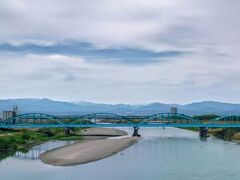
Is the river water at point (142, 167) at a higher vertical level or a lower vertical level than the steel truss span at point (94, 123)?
lower

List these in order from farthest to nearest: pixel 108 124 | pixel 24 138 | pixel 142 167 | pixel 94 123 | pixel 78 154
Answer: pixel 94 123
pixel 108 124
pixel 24 138
pixel 78 154
pixel 142 167

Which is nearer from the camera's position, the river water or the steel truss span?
the river water

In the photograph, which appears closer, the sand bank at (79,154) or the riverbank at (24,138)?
the sand bank at (79,154)

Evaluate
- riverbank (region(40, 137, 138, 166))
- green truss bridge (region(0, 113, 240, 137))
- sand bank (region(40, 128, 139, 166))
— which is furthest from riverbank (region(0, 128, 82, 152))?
riverbank (region(40, 137, 138, 166))

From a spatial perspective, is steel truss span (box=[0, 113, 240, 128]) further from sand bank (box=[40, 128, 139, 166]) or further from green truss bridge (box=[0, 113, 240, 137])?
sand bank (box=[40, 128, 139, 166])

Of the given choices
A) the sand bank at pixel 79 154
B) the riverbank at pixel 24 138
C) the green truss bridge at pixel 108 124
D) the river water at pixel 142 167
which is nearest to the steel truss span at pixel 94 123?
the green truss bridge at pixel 108 124

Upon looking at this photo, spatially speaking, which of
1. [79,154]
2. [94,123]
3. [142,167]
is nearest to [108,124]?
[94,123]

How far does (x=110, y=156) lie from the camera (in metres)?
50.4

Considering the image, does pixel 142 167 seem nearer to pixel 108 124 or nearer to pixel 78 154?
pixel 78 154

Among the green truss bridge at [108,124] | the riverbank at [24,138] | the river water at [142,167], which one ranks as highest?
the green truss bridge at [108,124]

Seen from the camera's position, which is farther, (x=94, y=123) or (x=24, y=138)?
(x=94, y=123)

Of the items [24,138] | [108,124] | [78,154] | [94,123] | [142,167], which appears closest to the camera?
[142,167]

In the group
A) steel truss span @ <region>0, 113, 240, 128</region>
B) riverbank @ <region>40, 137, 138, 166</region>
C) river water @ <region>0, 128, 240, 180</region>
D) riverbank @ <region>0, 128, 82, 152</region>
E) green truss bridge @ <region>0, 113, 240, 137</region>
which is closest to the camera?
river water @ <region>0, 128, 240, 180</region>

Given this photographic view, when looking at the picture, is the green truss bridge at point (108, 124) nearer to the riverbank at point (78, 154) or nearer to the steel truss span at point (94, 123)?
the steel truss span at point (94, 123)
